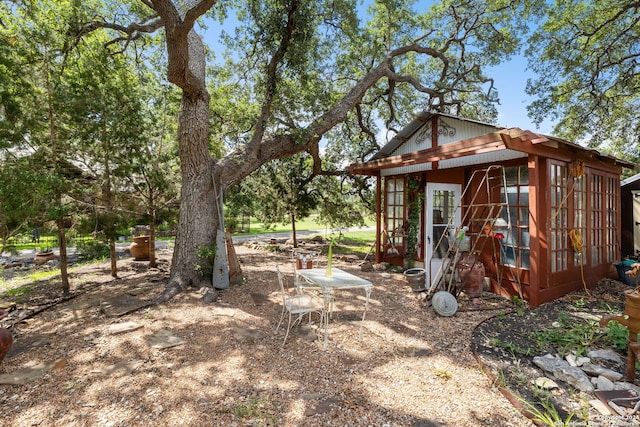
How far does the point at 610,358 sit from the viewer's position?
3.12 meters

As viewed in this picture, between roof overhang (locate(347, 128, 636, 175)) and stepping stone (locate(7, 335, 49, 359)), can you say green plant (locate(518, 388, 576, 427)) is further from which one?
stepping stone (locate(7, 335, 49, 359))

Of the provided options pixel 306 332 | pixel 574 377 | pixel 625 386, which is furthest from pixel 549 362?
pixel 306 332

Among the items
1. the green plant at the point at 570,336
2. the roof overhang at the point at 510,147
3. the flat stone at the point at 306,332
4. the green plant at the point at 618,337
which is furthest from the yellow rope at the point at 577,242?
the flat stone at the point at 306,332

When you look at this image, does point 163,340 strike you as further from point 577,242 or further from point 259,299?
point 577,242

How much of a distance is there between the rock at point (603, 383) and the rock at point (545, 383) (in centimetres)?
34

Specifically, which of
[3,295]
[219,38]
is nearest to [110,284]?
[3,295]

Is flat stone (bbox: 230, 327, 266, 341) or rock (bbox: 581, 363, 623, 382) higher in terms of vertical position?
rock (bbox: 581, 363, 623, 382)

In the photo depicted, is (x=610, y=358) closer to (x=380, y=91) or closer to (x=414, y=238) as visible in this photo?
(x=414, y=238)

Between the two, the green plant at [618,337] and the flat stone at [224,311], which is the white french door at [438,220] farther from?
the flat stone at [224,311]

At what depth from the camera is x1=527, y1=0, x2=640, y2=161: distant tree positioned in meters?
9.10

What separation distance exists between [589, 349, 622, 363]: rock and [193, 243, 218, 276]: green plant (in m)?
5.60

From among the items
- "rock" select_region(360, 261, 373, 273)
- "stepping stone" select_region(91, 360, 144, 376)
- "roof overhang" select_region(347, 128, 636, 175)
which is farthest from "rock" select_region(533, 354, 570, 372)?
"rock" select_region(360, 261, 373, 273)

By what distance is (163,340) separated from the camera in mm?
3646

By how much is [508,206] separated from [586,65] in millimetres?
8599
